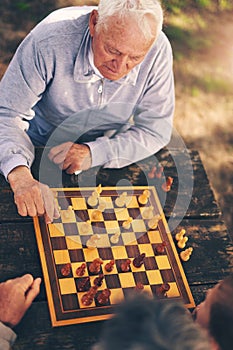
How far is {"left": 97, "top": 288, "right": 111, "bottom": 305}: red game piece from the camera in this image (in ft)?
5.98

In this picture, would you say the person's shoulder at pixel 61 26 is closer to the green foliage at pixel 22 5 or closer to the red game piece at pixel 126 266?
the red game piece at pixel 126 266

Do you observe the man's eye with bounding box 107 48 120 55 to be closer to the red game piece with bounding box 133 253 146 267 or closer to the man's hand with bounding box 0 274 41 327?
the red game piece with bounding box 133 253 146 267

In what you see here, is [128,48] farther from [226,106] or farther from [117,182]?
[226,106]

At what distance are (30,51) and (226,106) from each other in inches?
103

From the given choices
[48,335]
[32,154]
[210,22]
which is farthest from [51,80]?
[210,22]

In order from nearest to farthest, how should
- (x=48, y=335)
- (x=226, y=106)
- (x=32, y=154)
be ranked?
(x=48, y=335)
(x=32, y=154)
(x=226, y=106)

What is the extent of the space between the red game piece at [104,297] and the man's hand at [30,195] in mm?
372

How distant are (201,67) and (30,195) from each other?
9.86 ft

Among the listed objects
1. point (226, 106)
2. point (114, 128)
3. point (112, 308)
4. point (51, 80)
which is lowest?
point (226, 106)

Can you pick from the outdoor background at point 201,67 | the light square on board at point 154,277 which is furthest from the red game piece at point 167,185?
the outdoor background at point 201,67

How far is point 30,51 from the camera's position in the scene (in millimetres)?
2090

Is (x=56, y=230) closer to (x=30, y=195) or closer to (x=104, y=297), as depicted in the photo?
(x=30, y=195)

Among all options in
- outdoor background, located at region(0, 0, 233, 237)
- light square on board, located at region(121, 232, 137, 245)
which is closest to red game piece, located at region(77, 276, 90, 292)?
light square on board, located at region(121, 232, 137, 245)

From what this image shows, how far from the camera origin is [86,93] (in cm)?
226
